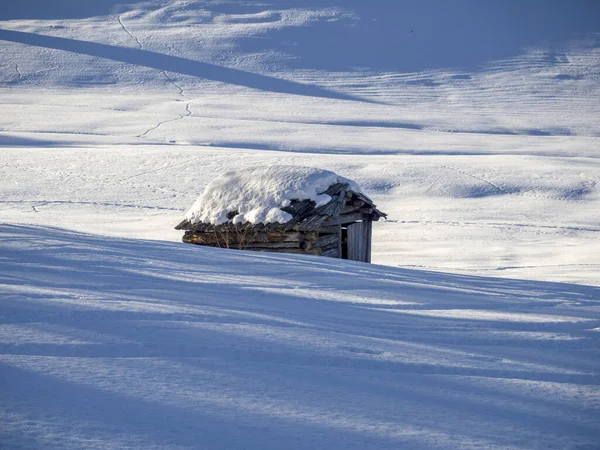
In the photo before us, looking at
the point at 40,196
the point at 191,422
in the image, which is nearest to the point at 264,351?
the point at 191,422

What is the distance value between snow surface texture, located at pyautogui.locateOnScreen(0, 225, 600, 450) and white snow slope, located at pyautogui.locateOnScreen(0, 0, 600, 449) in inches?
0.8

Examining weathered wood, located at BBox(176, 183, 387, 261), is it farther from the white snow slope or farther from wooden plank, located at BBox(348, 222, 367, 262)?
the white snow slope

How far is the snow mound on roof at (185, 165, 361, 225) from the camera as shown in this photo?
40.4 feet

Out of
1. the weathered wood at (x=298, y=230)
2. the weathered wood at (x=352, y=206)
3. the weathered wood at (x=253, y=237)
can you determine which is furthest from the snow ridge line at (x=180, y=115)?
the weathered wood at (x=253, y=237)

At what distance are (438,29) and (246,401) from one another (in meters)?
72.3

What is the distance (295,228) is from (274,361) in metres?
A: 7.97

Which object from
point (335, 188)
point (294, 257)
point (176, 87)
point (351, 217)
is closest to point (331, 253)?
point (351, 217)

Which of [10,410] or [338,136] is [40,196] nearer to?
[338,136]

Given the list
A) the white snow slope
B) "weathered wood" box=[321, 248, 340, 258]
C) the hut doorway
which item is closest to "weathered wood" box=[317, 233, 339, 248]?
"weathered wood" box=[321, 248, 340, 258]

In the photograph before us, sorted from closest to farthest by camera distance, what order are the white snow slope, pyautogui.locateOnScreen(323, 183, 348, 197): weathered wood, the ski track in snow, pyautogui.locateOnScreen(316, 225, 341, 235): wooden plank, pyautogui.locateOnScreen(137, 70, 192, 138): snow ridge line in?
1. the white snow slope
2. pyautogui.locateOnScreen(323, 183, 348, 197): weathered wood
3. pyautogui.locateOnScreen(316, 225, 341, 235): wooden plank
4. pyautogui.locateOnScreen(137, 70, 192, 138): snow ridge line
5. the ski track in snow

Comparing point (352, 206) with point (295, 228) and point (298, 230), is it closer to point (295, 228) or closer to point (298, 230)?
point (298, 230)

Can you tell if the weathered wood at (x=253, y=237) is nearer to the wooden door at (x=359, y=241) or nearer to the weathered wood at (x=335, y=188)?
the weathered wood at (x=335, y=188)

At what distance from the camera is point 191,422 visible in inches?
131

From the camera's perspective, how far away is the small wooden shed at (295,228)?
12227 mm
